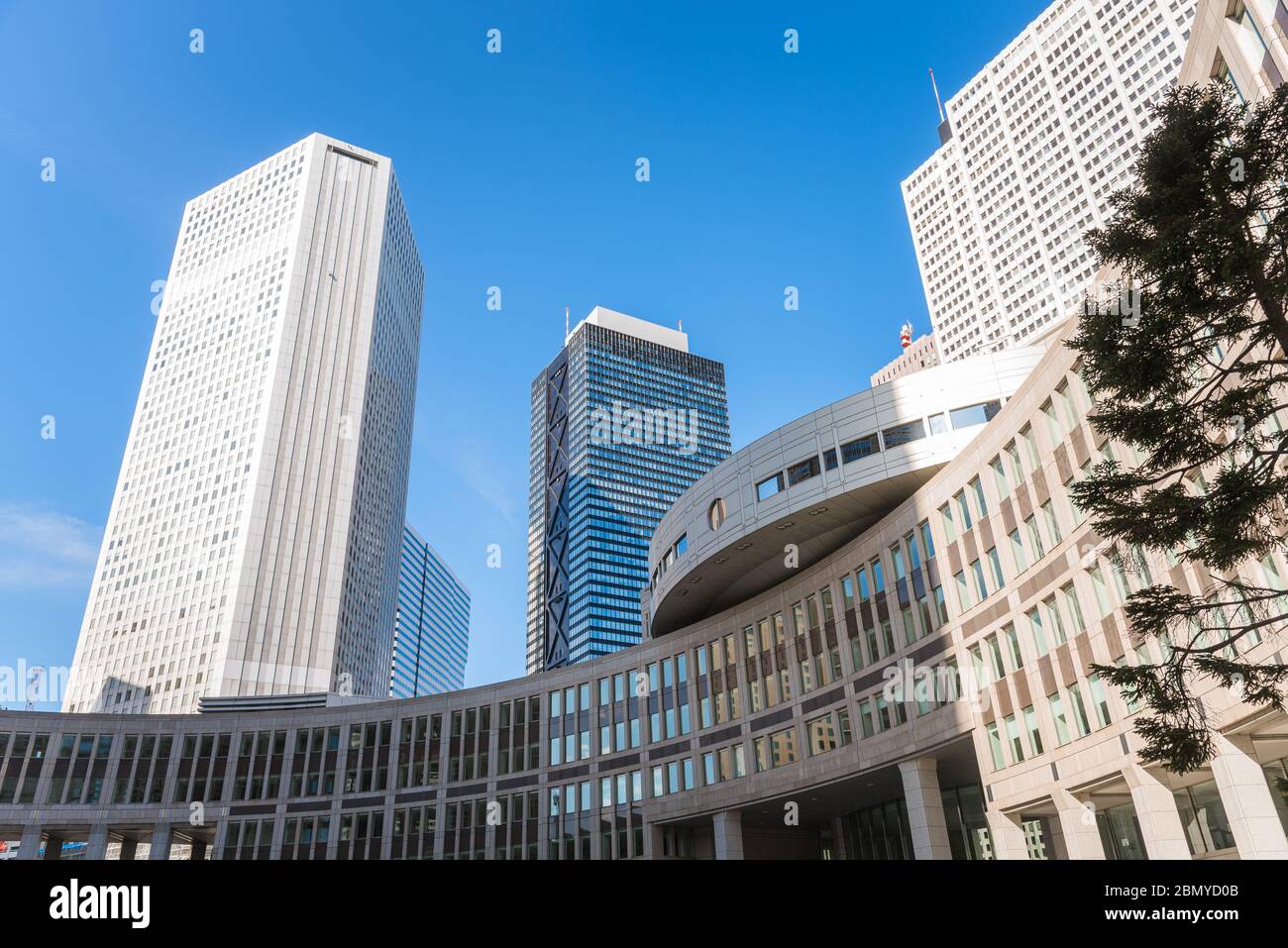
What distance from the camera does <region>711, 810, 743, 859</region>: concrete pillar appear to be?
54.0 m

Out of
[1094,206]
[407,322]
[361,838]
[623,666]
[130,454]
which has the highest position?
[407,322]

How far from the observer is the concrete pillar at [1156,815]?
29703mm

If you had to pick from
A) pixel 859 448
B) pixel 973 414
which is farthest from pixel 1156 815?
pixel 859 448

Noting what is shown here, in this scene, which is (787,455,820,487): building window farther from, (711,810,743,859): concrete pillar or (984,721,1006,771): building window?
(711,810,743,859): concrete pillar

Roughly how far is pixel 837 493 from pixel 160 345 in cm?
16007

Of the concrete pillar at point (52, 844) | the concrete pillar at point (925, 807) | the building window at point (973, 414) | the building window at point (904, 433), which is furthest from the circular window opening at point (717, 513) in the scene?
the concrete pillar at point (52, 844)

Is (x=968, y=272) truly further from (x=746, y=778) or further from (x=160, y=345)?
(x=160, y=345)

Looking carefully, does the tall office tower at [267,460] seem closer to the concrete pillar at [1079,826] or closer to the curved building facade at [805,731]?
the curved building facade at [805,731]

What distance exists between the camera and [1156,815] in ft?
98.6

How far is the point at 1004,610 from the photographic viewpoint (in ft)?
127

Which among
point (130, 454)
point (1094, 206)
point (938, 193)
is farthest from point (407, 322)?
point (1094, 206)

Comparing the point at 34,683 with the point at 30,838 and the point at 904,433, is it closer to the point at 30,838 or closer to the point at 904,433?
the point at 30,838

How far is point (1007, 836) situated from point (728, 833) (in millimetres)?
19965

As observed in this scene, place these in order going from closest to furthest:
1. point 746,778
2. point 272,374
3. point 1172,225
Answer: point 1172,225 < point 746,778 < point 272,374
